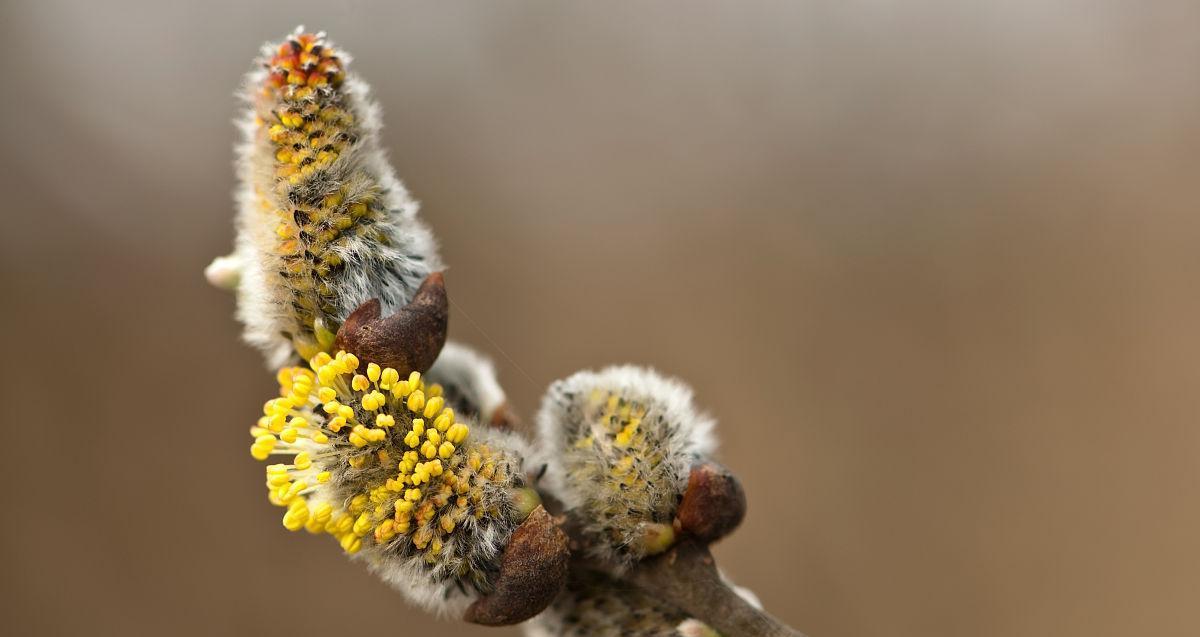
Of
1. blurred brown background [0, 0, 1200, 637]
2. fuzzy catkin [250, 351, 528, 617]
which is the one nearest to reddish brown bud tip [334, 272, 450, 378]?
fuzzy catkin [250, 351, 528, 617]

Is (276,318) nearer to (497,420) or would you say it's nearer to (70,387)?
(497,420)

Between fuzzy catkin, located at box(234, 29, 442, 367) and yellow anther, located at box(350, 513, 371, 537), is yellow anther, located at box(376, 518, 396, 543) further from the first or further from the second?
fuzzy catkin, located at box(234, 29, 442, 367)

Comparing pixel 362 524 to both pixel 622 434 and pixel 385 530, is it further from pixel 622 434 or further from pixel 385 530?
pixel 622 434

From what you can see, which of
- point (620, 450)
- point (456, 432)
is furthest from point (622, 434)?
point (456, 432)

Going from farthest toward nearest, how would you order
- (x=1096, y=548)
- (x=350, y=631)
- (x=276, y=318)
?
1. (x=350, y=631)
2. (x=1096, y=548)
3. (x=276, y=318)

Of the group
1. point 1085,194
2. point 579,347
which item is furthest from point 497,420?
point 1085,194

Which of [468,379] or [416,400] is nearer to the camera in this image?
[416,400]

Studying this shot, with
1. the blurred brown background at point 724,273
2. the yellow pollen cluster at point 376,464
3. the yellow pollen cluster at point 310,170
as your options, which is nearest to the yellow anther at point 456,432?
the yellow pollen cluster at point 376,464
